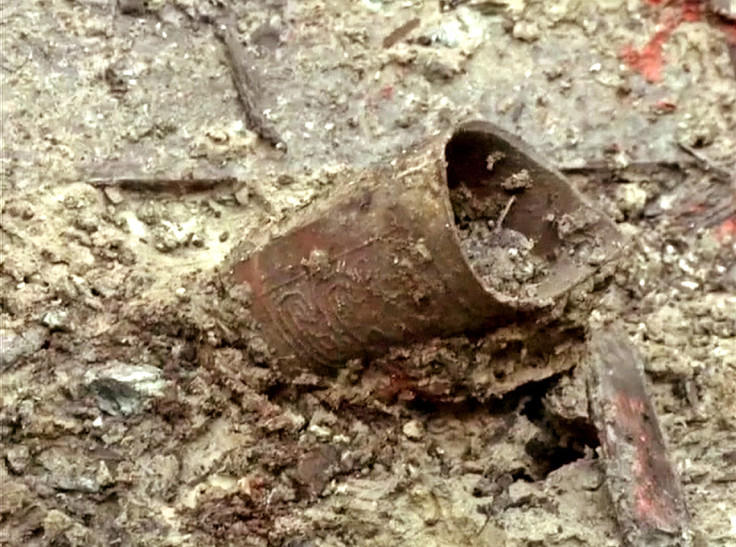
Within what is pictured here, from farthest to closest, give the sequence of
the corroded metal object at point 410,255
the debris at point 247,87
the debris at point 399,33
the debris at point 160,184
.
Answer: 1. the debris at point 399,33
2. the debris at point 247,87
3. the debris at point 160,184
4. the corroded metal object at point 410,255

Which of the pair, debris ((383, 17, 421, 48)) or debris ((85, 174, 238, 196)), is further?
debris ((383, 17, 421, 48))

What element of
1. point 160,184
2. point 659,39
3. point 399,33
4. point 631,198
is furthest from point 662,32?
point 160,184

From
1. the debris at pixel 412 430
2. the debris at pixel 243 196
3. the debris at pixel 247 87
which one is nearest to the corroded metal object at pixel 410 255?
the debris at pixel 412 430

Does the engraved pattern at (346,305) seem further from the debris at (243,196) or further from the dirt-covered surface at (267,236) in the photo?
the debris at (243,196)

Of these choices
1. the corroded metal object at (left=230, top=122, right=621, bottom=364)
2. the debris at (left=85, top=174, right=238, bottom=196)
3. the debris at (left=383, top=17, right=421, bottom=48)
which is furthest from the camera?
A: the debris at (left=383, top=17, right=421, bottom=48)

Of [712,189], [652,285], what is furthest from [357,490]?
[712,189]

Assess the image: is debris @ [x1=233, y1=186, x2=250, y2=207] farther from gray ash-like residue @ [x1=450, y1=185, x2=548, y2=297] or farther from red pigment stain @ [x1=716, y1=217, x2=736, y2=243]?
red pigment stain @ [x1=716, y1=217, x2=736, y2=243]

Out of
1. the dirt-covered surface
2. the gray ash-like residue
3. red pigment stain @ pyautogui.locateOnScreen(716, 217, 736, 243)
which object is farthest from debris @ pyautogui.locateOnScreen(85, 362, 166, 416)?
red pigment stain @ pyautogui.locateOnScreen(716, 217, 736, 243)
